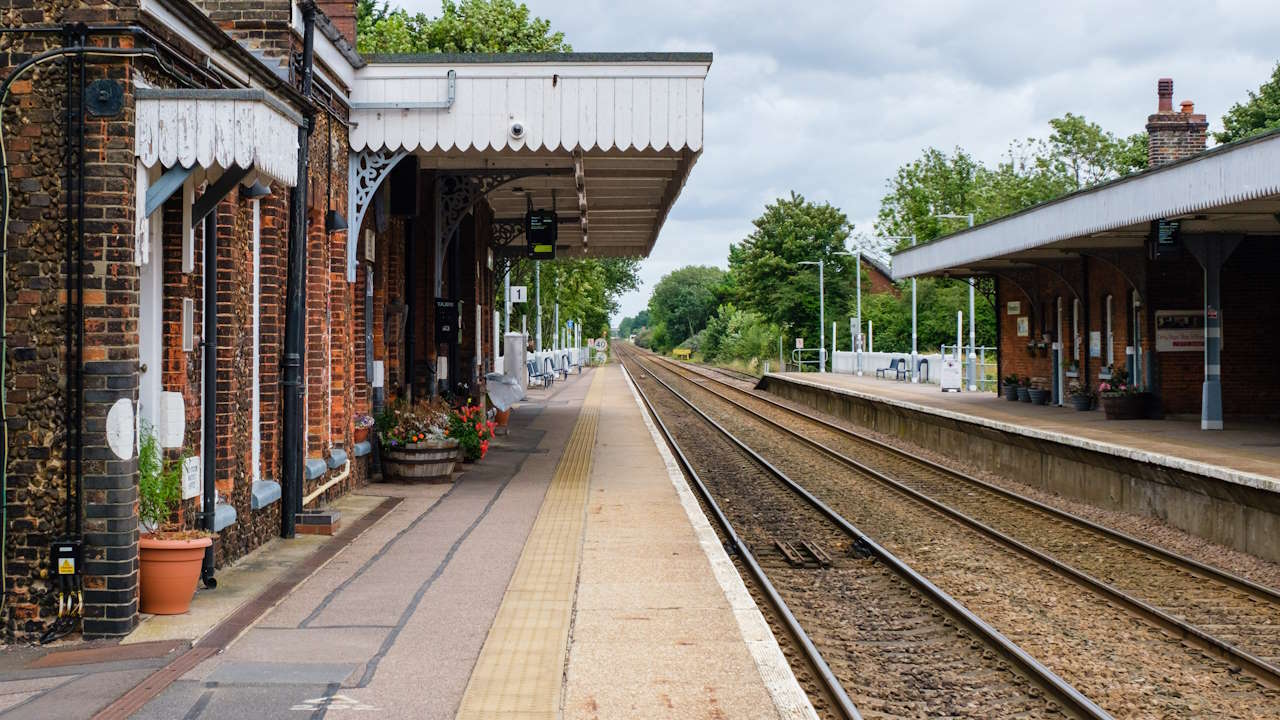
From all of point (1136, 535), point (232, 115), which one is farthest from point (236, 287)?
point (1136, 535)

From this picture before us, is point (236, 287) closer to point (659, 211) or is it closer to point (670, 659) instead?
point (670, 659)

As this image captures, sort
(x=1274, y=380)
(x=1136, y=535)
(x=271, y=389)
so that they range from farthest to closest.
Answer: (x=1274, y=380)
(x=1136, y=535)
(x=271, y=389)

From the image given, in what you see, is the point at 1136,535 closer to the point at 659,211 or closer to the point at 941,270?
the point at 659,211

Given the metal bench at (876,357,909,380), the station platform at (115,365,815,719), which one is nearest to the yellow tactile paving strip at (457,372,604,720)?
the station platform at (115,365,815,719)

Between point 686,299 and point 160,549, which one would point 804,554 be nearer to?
point 160,549

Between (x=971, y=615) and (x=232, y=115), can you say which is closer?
(x=232, y=115)

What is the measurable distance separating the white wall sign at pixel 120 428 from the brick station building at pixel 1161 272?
36.6 feet

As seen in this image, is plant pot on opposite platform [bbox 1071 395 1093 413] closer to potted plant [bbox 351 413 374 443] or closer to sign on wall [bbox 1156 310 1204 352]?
sign on wall [bbox 1156 310 1204 352]

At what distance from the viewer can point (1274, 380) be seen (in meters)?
19.7

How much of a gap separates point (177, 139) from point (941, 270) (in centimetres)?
2240

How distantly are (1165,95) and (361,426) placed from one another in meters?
18.6

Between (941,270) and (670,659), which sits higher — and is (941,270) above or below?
above

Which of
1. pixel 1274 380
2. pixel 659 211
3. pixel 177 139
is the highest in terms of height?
pixel 659 211

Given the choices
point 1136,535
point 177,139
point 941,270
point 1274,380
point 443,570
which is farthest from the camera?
point 941,270
